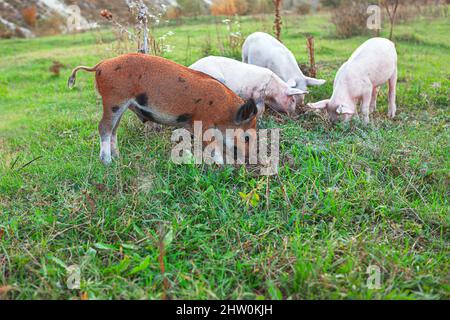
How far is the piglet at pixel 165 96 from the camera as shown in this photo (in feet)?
15.3

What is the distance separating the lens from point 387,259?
341 cm

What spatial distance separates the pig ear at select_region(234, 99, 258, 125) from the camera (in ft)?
14.8

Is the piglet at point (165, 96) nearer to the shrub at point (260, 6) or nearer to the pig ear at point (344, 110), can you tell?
the pig ear at point (344, 110)

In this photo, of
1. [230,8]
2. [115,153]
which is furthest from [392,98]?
[230,8]

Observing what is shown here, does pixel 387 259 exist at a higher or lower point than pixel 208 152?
lower

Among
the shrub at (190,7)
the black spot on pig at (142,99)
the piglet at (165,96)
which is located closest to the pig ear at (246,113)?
the piglet at (165,96)

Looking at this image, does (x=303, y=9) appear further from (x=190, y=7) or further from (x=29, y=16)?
(x=29, y=16)

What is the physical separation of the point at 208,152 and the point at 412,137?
230 centimetres

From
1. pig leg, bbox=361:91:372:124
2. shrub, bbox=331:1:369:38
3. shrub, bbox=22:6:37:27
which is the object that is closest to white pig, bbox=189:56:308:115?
pig leg, bbox=361:91:372:124

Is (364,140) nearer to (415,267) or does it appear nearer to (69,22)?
(415,267)

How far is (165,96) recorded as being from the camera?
466cm

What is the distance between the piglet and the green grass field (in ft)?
1.45
